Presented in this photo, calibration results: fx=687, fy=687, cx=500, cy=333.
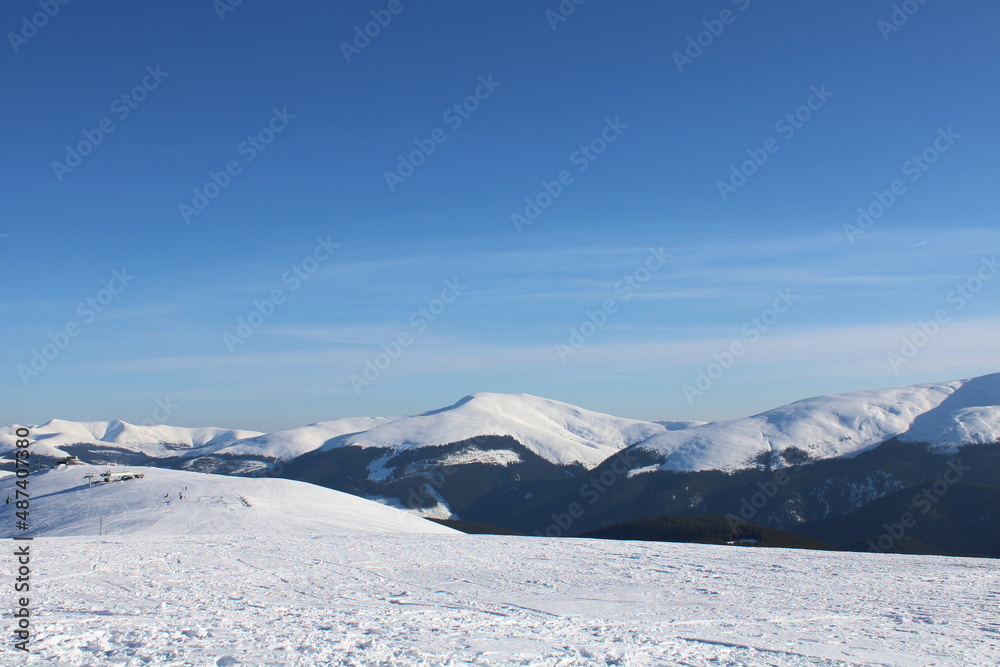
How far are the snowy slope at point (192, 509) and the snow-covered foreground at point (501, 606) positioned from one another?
51.5ft

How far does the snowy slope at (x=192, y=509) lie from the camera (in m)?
49.4

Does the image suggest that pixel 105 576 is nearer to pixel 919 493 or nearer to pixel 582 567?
pixel 582 567

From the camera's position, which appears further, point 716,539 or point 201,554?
→ point 716,539

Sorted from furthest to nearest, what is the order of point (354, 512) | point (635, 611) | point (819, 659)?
point (354, 512)
point (635, 611)
point (819, 659)

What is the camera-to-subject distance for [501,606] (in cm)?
1948

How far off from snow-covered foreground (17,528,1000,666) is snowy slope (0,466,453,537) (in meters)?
15.7

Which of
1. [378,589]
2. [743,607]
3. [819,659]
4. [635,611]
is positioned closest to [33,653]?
[378,589]

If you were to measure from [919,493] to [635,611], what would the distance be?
189 meters

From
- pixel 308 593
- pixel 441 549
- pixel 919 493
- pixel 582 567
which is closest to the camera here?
pixel 308 593

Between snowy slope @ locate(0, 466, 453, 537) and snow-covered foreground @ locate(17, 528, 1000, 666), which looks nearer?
snow-covered foreground @ locate(17, 528, 1000, 666)

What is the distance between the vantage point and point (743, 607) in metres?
19.9

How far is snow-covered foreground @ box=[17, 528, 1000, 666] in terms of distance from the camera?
46.9 ft

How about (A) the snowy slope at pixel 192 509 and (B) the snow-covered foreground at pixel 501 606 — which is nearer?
(B) the snow-covered foreground at pixel 501 606

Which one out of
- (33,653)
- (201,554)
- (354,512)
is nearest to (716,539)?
(354,512)
